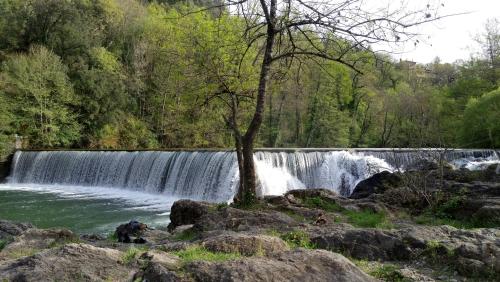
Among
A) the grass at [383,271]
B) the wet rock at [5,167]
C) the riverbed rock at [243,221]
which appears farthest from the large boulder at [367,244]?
the wet rock at [5,167]

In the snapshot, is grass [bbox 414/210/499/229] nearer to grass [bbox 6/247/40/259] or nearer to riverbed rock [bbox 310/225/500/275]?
riverbed rock [bbox 310/225/500/275]

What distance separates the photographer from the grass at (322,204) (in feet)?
27.0

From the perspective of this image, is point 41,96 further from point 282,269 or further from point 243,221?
point 282,269

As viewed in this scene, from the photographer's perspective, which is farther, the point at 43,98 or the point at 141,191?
the point at 43,98

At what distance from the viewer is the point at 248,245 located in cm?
378

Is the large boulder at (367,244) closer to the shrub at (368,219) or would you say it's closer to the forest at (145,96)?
the shrub at (368,219)

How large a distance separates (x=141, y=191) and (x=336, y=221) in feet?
43.6

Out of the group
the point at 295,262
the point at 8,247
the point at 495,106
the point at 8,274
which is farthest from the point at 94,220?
the point at 495,106

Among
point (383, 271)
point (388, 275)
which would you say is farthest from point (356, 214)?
point (388, 275)

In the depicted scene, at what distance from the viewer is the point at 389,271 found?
3646 millimetres

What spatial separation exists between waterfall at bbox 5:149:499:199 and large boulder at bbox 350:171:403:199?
13.9 feet

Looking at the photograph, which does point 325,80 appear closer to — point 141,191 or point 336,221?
point 141,191

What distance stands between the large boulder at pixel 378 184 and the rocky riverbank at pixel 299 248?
2363 mm

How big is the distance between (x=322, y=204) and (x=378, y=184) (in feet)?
11.6
